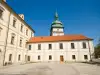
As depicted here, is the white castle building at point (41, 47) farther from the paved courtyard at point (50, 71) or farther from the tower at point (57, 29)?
the tower at point (57, 29)

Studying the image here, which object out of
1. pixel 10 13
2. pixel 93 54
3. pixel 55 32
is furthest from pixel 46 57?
pixel 55 32

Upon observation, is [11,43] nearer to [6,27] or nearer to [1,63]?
[6,27]

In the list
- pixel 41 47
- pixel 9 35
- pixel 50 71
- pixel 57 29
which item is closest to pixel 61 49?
pixel 41 47

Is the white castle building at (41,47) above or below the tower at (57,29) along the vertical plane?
below

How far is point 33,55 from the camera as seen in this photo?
3042 centimetres

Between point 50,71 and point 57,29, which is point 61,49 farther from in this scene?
point 57,29

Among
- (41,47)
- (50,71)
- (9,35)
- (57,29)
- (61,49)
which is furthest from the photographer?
(57,29)

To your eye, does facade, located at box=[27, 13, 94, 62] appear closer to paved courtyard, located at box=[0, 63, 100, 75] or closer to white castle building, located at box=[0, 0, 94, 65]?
white castle building, located at box=[0, 0, 94, 65]

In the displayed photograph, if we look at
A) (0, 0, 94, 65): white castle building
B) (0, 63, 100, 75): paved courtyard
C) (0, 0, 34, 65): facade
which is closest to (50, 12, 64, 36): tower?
(0, 0, 94, 65): white castle building

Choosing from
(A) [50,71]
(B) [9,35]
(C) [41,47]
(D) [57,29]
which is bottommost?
(A) [50,71]

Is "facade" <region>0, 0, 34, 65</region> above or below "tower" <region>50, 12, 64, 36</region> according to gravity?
below

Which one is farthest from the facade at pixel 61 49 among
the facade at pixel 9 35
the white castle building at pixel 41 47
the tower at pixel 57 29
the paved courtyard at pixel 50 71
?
the tower at pixel 57 29

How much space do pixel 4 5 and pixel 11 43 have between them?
7.92 m

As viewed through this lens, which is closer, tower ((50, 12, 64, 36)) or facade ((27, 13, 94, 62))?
facade ((27, 13, 94, 62))
